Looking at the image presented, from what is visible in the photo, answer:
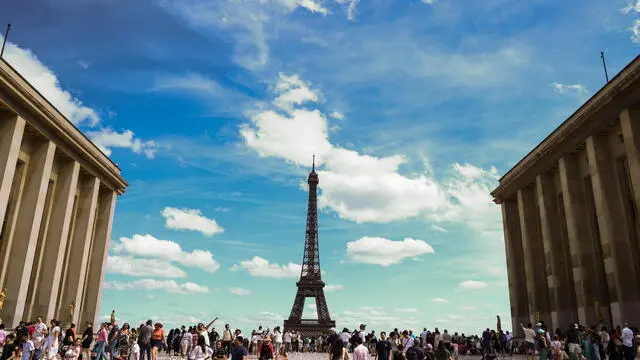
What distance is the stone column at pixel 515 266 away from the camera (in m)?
42.8

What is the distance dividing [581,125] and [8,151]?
3493cm

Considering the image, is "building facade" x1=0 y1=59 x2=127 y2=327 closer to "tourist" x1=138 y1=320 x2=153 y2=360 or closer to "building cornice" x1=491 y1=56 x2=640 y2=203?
"tourist" x1=138 y1=320 x2=153 y2=360

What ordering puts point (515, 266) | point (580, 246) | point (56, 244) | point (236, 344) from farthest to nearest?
point (515, 266) < point (56, 244) < point (580, 246) < point (236, 344)

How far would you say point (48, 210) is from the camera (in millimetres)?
36438

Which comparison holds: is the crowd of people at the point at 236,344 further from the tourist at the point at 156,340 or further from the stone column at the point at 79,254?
the stone column at the point at 79,254

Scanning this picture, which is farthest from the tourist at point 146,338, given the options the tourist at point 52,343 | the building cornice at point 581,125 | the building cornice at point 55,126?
the building cornice at point 581,125

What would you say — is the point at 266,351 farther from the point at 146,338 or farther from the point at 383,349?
the point at 146,338

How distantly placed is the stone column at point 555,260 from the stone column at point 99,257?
36.6 m

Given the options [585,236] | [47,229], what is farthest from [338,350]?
[47,229]

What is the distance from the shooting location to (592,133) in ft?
104

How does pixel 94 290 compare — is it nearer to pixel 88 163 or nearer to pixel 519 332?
pixel 88 163

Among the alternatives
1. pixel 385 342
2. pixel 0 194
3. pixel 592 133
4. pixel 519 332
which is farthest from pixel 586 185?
pixel 0 194

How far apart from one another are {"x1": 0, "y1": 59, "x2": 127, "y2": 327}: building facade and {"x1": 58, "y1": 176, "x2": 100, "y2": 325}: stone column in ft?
0.25

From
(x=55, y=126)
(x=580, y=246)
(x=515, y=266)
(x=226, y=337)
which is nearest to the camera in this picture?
(x=226, y=337)
